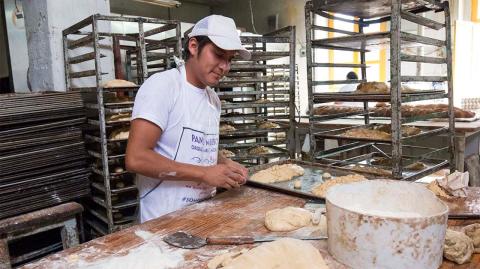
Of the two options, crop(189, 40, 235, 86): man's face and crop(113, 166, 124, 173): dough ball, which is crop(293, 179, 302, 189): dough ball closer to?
crop(189, 40, 235, 86): man's face

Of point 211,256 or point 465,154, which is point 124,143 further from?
point 465,154

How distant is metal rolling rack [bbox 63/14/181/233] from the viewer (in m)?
2.53

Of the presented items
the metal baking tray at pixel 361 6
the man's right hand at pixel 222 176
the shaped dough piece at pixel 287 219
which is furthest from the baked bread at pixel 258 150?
the shaped dough piece at pixel 287 219

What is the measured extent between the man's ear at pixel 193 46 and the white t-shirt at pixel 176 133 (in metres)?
0.11

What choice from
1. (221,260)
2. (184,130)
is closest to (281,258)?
(221,260)

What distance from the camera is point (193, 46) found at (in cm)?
158

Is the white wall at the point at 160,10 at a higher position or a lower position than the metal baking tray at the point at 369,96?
higher

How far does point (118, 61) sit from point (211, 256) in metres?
2.62

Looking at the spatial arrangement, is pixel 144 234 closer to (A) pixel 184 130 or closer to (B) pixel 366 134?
(A) pixel 184 130

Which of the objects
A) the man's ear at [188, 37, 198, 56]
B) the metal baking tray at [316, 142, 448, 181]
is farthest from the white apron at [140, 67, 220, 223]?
the metal baking tray at [316, 142, 448, 181]

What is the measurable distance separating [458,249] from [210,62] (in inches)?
45.2

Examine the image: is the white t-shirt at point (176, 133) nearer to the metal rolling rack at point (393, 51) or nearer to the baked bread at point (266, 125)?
the metal rolling rack at point (393, 51)

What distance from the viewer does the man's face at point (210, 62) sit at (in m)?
1.54

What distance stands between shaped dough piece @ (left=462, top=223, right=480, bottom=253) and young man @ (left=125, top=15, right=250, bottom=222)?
876mm
